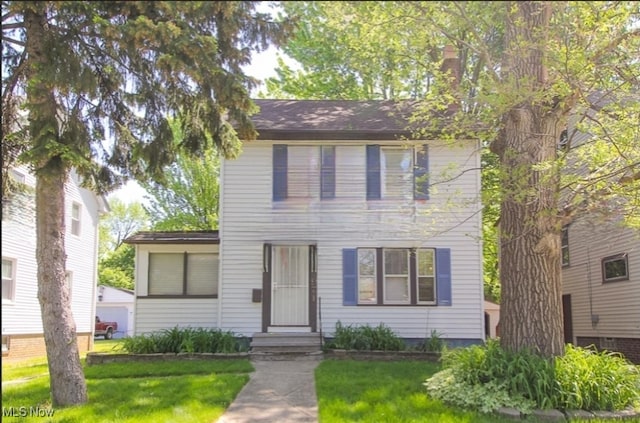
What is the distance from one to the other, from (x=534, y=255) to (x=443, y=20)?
364 centimetres

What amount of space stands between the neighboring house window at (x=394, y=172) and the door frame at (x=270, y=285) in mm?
2055

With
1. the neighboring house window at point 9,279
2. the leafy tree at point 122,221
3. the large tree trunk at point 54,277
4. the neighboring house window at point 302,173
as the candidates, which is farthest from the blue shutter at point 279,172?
the leafy tree at point 122,221

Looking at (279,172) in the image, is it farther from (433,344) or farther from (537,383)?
(537,383)

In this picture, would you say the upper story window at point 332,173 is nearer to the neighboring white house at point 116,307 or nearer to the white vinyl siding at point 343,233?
the white vinyl siding at point 343,233

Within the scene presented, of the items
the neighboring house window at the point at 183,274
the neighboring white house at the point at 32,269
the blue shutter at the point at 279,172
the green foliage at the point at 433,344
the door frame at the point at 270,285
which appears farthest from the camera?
the neighboring house window at the point at 183,274

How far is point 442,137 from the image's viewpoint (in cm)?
981

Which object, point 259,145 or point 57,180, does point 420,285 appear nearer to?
point 259,145

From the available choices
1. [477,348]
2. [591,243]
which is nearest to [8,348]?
[477,348]

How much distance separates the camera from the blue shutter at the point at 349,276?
14.0m

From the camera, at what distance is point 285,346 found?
1286 cm

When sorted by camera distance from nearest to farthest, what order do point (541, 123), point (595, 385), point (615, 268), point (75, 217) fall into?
point (595, 385) < point (541, 123) < point (615, 268) < point (75, 217)

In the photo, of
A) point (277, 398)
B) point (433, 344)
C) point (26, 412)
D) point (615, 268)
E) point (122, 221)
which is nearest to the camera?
point (26, 412)

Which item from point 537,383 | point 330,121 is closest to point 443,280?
point 330,121

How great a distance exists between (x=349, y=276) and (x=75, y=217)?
10653mm
